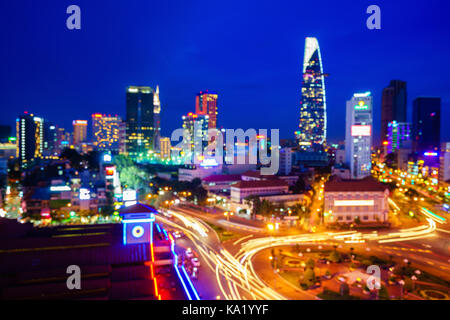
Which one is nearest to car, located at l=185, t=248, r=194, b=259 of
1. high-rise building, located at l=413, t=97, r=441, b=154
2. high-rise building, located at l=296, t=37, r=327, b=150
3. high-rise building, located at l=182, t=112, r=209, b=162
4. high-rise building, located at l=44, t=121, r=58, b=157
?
high-rise building, located at l=182, t=112, r=209, b=162

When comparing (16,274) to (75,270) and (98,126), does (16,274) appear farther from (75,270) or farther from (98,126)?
(98,126)

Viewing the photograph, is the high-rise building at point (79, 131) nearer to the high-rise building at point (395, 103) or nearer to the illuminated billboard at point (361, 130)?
the illuminated billboard at point (361, 130)

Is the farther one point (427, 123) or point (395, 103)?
point (395, 103)

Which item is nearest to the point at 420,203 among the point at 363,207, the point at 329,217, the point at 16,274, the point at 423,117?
→ the point at 363,207

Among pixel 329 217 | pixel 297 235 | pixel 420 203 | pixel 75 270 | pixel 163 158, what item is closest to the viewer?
pixel 75 270

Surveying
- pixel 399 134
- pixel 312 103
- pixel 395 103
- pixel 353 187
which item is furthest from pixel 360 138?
pixel 395 103

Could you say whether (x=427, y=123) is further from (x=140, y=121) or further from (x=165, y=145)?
(x=140, y=121)
